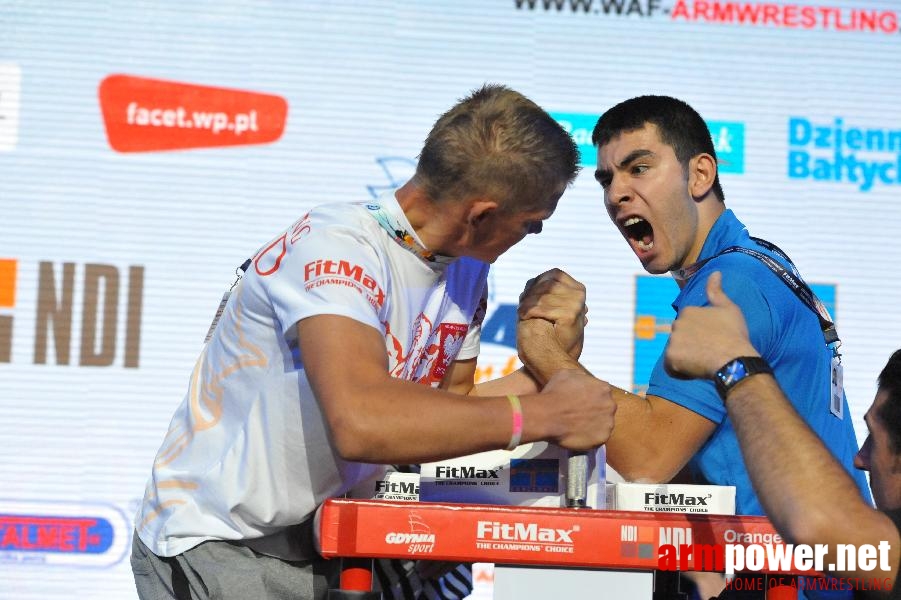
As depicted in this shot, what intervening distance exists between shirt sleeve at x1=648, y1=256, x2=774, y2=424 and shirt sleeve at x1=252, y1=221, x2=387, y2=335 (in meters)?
0.72

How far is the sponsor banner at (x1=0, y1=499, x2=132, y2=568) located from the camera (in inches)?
172

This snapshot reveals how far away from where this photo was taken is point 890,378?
169cm

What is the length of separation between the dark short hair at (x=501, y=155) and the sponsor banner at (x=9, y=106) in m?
3.48

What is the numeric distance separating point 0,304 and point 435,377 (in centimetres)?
318

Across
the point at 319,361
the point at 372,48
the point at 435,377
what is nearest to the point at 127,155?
the point at 372,48

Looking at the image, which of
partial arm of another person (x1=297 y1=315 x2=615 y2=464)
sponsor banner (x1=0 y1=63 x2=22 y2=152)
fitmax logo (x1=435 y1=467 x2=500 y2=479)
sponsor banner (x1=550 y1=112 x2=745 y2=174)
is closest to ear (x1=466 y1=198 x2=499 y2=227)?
partial arm of another person (x1=297 y1=315 x2=615 y2=464)

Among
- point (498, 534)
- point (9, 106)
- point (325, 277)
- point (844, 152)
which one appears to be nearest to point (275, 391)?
point (325, 277)

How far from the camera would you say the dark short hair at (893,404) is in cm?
165

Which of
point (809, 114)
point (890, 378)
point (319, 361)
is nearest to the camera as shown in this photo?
point (319, 361)

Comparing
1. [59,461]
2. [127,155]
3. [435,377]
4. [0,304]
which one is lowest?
[59,461]

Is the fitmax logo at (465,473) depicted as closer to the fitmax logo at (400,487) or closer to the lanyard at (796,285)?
the fitmax logo at (400,487)

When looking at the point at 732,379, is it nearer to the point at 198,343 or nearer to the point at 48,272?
the point at 198,343

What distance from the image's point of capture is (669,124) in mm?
2576

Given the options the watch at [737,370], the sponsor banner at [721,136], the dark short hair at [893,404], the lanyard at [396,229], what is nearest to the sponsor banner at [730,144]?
the sponsor banner at [721,136]
